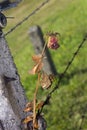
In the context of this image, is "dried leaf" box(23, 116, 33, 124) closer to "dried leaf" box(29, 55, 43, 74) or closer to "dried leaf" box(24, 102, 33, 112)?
"dried leaf" box(24, 102, 33, 112)

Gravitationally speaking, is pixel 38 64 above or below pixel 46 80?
above

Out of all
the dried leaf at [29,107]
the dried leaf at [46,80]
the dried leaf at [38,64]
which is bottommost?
the dried leaf at [29,107]

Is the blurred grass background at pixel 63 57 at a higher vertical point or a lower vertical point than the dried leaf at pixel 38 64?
lower

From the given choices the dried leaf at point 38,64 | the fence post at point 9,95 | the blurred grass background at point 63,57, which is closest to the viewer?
the fence post at point 9,95

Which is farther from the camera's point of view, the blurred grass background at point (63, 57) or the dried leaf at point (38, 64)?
the blurred grass background at point (63, 57)

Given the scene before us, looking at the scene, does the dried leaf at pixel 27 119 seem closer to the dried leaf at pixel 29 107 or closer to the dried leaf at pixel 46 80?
the dried leaf at pixel 29 107

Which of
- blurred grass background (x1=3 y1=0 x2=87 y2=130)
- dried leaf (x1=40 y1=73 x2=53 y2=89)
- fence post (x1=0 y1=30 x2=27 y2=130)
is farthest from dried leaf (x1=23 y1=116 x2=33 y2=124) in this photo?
blurred grass background (x1=3 y1=0 x2=87 y2=130)

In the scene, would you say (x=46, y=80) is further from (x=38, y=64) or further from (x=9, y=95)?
(x=9, y=95)

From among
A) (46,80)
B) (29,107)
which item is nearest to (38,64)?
(46,80)

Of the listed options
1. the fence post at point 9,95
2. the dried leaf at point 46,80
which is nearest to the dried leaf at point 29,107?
the fence post at point 9,95
